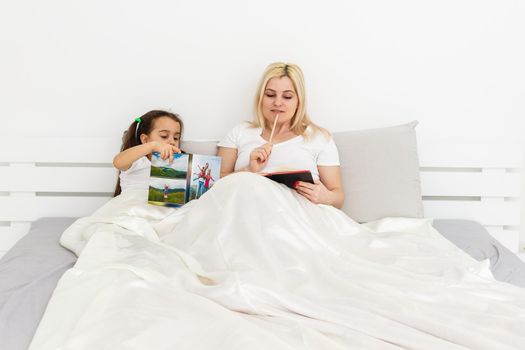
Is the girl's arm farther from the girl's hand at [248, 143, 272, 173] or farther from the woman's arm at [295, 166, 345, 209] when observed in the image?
the woman's arm at [295, 166, 345, 209]

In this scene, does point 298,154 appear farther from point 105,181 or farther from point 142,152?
point 105,181

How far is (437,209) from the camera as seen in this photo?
2219mm

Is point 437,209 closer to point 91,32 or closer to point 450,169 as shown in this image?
point 450,169

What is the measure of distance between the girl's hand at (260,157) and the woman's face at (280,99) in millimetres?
155

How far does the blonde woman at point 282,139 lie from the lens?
1980 mm

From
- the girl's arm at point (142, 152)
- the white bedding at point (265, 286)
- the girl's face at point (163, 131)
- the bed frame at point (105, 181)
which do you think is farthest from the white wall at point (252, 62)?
the white bedding at point (265, 286)

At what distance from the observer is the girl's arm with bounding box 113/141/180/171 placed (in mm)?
1816

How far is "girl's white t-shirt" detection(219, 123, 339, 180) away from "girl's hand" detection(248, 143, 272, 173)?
0.12ft

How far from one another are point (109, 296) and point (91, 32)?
137 centimetres

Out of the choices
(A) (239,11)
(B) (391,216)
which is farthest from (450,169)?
(A) (239,11)

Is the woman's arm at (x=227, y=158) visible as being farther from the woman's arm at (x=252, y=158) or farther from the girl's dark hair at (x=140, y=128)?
the girl's dark hair at (x=140, y=128)

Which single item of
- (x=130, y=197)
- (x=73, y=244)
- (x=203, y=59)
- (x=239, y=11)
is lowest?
(x=73, y=244)

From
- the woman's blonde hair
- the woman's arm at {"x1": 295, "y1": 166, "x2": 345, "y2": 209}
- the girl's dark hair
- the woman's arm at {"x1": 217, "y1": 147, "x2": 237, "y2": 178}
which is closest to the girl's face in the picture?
the girl's dark hair

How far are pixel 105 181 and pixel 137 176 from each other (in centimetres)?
25
